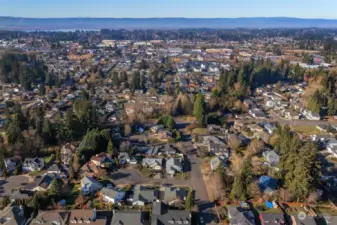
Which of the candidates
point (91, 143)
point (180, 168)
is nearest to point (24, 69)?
point (91, 143)

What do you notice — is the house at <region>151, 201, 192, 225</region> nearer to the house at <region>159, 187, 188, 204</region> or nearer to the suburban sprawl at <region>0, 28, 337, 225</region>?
the suburban sprawl at <region>0, 28, 337, 225</region>

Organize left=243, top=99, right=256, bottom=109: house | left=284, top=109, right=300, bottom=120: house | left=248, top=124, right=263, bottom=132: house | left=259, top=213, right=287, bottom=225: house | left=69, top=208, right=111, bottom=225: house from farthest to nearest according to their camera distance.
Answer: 1. left=243, top=99, right=256, bottom=109: house
2. left=284, top=109, right=300, bottom=120: house
3. left=248, top=124, right=263, bottom=132: house
4. left=259, top=213, right=287, bottom=225: house
5. left=69, top=208, right=111, bottom=225: house

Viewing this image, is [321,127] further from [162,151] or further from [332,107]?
[162,151]

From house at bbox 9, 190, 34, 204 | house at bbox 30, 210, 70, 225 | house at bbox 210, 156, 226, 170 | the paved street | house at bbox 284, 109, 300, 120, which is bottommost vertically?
the paved street

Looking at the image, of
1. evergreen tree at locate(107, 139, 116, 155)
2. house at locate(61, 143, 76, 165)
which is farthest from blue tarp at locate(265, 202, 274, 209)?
house at locate(61, 143, 76, 165)

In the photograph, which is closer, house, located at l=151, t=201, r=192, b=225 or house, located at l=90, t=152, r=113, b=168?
house, located at l=151, t=201, r=192, b=225

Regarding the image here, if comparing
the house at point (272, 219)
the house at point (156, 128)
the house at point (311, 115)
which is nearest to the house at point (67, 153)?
the house at point (156, 128)
